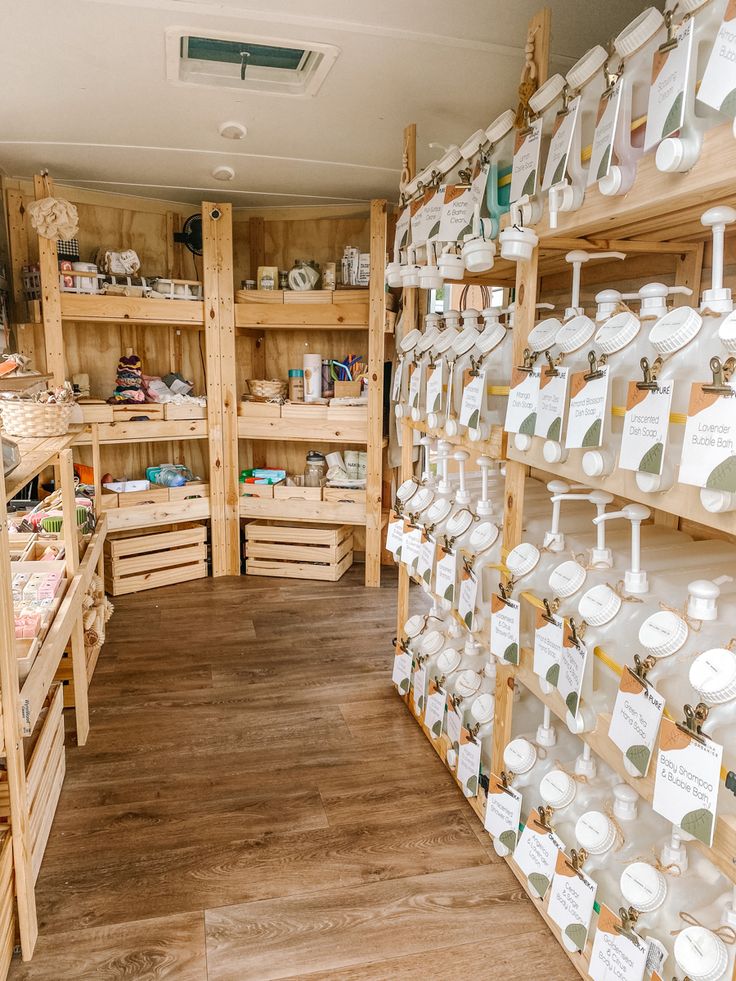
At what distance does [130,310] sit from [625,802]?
337cm

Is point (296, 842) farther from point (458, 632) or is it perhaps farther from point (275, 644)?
point (275, 644)

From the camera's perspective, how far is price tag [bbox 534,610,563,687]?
1430 mm

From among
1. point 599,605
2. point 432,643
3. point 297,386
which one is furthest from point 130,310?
point 599,605

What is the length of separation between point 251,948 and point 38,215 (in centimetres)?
321

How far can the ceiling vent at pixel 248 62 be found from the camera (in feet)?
6.95

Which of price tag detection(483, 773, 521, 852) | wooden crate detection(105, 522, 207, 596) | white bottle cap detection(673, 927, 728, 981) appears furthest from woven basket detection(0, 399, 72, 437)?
white bottle cap detection(673, 927, 728, 981)

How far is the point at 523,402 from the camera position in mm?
1545

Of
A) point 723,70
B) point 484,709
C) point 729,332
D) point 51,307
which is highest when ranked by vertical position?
point 723,70

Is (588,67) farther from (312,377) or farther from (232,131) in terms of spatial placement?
(312,377)

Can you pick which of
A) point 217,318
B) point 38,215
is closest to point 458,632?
point 217,318

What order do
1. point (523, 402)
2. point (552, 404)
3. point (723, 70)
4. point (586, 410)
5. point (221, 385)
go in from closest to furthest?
1. point (723, 70)
2. point (586, 410)
3. point (552, 404)
4. point (523, 402)
5. point (221, 385)

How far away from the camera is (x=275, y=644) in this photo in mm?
3256

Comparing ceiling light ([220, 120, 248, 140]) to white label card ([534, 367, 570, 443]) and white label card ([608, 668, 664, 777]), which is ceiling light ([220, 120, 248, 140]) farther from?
white label card ([608, 668, 664, 777])

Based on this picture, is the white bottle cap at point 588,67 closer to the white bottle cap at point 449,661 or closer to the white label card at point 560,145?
the white label card at point 560,145
